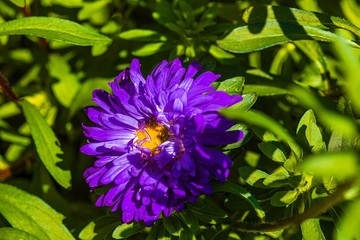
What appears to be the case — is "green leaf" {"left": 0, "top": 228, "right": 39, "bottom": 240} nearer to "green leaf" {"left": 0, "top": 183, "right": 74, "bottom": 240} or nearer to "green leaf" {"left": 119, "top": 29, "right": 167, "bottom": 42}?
"green leaf" {"left": 0, "top": 183, "right": 74, "bottom": 240}

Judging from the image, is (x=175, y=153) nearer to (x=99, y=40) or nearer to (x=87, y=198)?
(x=99, y=40)

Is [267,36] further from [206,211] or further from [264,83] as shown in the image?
[206,211]

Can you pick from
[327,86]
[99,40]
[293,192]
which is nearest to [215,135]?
[293,192]

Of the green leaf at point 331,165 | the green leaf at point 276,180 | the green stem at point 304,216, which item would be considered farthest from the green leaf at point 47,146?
the green leaf at point 331,165

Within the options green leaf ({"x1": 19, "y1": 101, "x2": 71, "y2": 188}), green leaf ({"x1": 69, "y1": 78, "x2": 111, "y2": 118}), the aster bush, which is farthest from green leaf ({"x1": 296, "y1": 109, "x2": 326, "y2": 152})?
green leaf ({"x1": 69, "y1": 78, "x2": 111, "y2": 118})

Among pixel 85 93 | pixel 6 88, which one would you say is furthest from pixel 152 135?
pixel 85 93

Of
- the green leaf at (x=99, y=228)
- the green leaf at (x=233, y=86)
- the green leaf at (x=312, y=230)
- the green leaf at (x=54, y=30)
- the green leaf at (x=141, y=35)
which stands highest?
the green leaf at (x=233, y=86)

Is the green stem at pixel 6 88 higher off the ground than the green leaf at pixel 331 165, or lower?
lower

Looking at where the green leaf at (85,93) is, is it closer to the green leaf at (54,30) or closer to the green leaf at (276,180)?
the green leaf at (54,30)
